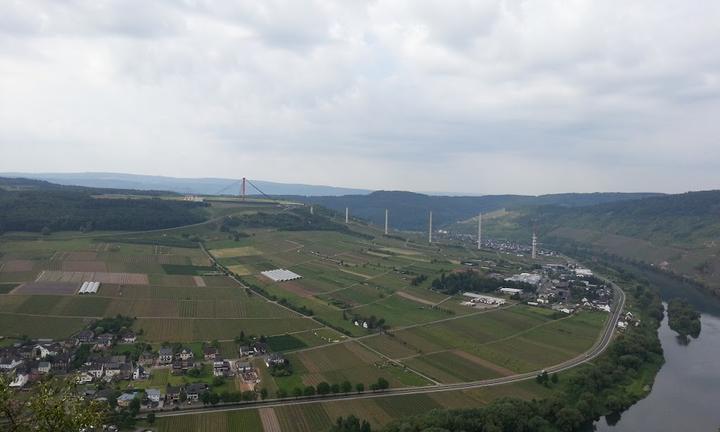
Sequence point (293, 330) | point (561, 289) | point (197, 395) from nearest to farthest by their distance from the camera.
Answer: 1. point (197, 395)
2. point (293, 330)
3. point (561, 289)

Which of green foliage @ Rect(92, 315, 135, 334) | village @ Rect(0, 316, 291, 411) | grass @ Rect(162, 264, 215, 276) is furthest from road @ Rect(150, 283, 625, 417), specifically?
grass @ Rect(162, 264, 215, 276)

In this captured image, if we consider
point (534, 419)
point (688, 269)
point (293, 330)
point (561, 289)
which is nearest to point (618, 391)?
point (534, 419)

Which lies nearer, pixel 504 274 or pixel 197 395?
pixel 197 395

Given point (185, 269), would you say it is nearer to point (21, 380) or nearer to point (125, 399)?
point (21, 380)

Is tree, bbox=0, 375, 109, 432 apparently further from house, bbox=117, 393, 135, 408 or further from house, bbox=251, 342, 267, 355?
house, bbox=251, 342, 267, 355

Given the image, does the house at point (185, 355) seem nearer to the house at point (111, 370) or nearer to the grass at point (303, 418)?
the house at point (111, 370)

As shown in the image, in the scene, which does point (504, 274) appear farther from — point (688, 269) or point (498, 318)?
point (688, 269)

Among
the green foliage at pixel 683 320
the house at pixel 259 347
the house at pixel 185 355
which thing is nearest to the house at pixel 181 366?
the house at pixel 185 355

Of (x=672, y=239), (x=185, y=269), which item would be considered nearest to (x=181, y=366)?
(x=185, y=269)
